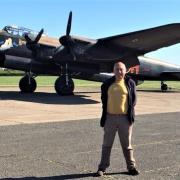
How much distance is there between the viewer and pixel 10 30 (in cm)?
2519

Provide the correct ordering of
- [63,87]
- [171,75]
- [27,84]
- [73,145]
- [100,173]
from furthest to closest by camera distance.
Result: [171,75], [27,84], [63,87], [73,145], [100,173]

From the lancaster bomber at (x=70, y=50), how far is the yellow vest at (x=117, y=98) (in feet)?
50.4

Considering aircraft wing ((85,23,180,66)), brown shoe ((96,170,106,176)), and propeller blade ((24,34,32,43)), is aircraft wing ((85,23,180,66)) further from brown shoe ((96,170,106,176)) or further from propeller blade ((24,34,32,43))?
brown shoe ((96,170,106,176))

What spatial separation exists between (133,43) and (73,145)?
14634 mm

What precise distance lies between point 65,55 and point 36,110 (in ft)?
21.7

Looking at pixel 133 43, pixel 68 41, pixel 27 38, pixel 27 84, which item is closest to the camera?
pixel 68 41

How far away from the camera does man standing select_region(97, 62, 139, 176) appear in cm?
726

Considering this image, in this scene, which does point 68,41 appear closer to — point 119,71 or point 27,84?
point 27,84

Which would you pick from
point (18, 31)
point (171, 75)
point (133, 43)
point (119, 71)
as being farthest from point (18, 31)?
point (119, 71)

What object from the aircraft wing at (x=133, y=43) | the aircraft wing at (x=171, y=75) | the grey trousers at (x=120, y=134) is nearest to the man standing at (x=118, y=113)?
the grey trousers at (x=120, y=134)

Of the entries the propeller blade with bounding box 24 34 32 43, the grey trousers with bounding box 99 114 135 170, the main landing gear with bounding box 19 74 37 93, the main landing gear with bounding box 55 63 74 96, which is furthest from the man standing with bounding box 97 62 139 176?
the main landing gear with bounding box 19 74 37 93

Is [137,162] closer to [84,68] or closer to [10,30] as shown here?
[84,68]

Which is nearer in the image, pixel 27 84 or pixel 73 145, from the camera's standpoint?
pixel 73 145

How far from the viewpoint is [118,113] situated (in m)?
7.27
